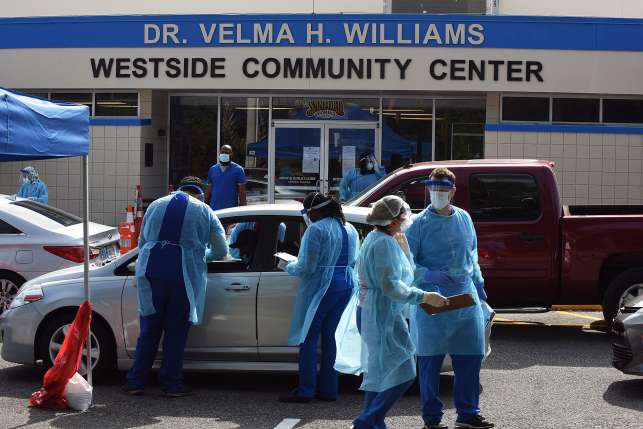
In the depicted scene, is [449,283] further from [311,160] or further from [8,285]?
[311,160]

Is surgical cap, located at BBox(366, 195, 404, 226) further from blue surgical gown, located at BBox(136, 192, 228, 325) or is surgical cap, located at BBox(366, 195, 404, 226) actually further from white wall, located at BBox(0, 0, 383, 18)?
white wall, located at BBox(0, 0, 383, 18)

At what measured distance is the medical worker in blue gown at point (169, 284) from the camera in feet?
18.9

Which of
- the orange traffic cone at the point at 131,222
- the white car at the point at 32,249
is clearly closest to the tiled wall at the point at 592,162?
the orange traffic cone at the point at 131,222

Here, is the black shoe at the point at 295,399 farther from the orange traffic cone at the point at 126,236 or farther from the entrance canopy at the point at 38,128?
the orange traffic cone at the point at 126,236

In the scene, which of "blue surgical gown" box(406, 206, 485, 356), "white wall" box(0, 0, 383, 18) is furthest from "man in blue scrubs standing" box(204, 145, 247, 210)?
"white wall" box(0, 0, 383, 18)

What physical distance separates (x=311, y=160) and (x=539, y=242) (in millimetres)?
7764

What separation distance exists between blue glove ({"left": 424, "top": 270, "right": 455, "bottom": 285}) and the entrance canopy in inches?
116

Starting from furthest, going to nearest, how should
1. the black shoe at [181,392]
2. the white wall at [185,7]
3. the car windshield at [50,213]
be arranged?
the white wall at [185,7]
the car windshield at [50,213]
the black shoe at [181,392]

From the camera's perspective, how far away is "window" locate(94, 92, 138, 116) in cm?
1488

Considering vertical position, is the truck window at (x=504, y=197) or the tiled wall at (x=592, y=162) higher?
the tiled wall at (x=592, y=162)

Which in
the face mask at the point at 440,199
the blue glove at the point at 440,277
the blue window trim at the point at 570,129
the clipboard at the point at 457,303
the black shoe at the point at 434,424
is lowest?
the black shoe at the point at 434,424

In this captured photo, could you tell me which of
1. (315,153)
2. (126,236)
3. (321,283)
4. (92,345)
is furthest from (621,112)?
(92,345)

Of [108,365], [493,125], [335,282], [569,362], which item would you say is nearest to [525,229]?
[569,362]

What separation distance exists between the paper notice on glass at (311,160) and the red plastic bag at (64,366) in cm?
965
